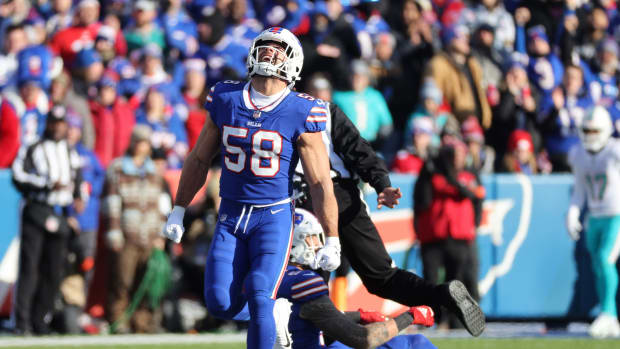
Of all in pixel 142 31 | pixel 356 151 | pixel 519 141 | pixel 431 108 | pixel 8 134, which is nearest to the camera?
pixel 356 151

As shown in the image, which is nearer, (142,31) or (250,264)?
(250,264)

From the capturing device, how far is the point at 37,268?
1024 centimetres

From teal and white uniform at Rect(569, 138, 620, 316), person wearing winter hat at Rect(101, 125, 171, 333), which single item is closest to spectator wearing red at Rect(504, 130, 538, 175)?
teal and white uniform at Rect(569, 138, 620, 316)

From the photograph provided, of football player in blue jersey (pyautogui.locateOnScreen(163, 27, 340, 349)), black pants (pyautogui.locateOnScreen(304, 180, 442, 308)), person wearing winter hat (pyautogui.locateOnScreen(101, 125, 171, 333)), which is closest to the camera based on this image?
football player in blue jersey (pyautogui.locateOnScreen(163, 27, 340, 349))

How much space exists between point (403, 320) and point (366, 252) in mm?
988

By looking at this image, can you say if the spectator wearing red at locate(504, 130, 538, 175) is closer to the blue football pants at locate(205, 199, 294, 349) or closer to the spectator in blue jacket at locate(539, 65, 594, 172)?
the spectator in blue jacket at locate(539, 65, 594, 172)

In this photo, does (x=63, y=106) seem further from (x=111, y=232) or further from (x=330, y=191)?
(x=330, y=191)

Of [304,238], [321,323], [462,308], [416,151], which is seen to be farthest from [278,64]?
[416,151]

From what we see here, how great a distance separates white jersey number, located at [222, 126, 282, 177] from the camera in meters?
6.26

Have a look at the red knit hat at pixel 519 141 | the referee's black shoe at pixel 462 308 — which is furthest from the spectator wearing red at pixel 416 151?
the referee's black shoe at pixel 462 308

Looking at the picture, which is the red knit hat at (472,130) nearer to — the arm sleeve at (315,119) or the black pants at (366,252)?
the black pants at (366,252)

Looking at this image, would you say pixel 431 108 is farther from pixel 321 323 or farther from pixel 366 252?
pixel 321 323

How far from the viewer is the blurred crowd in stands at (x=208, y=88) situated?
414 inches

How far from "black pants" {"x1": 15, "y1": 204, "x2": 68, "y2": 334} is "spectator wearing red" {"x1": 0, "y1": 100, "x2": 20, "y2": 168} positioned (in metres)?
1.05
